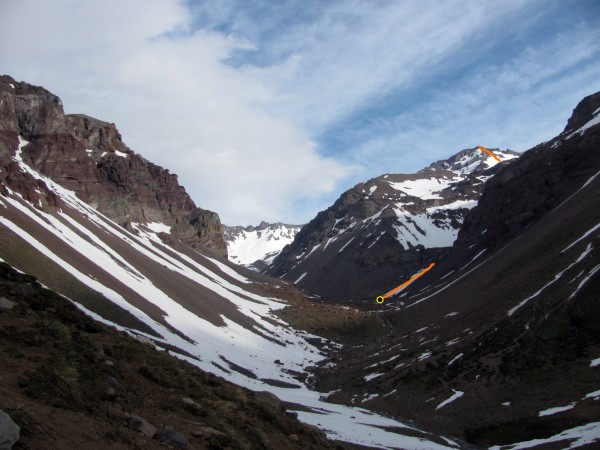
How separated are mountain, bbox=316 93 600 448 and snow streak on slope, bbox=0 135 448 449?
220 inches

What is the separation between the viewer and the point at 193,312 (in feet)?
241

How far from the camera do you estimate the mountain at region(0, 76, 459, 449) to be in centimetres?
1380

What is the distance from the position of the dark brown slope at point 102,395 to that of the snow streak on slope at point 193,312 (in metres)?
13.9

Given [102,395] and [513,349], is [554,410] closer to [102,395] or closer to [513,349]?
[513,349]

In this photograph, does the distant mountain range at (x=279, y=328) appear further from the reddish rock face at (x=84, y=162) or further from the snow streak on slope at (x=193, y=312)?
the reddish rock face at (x=84, y=162)

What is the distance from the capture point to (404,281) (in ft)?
577

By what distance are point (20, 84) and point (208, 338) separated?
105 meters

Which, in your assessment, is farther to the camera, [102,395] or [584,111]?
[584,111]

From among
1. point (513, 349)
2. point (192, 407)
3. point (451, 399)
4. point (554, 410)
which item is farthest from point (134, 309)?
point (192, 407)

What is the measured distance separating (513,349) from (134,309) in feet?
129

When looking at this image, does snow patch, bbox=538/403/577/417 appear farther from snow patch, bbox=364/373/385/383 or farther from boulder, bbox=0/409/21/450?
boulder, bbox=0/409/21/450

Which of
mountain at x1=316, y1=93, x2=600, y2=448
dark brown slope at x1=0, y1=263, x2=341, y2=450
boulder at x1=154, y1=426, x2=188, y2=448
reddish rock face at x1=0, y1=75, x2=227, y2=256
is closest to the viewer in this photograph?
dark brown slope at x1=0, y1=263, x2=341, y2=450

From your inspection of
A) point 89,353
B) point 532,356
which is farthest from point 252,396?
point 532,356

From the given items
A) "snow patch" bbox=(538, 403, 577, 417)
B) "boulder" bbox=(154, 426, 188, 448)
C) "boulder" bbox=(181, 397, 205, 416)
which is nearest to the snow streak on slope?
"snow patch" bbox=(538, 403, 577, 417)
